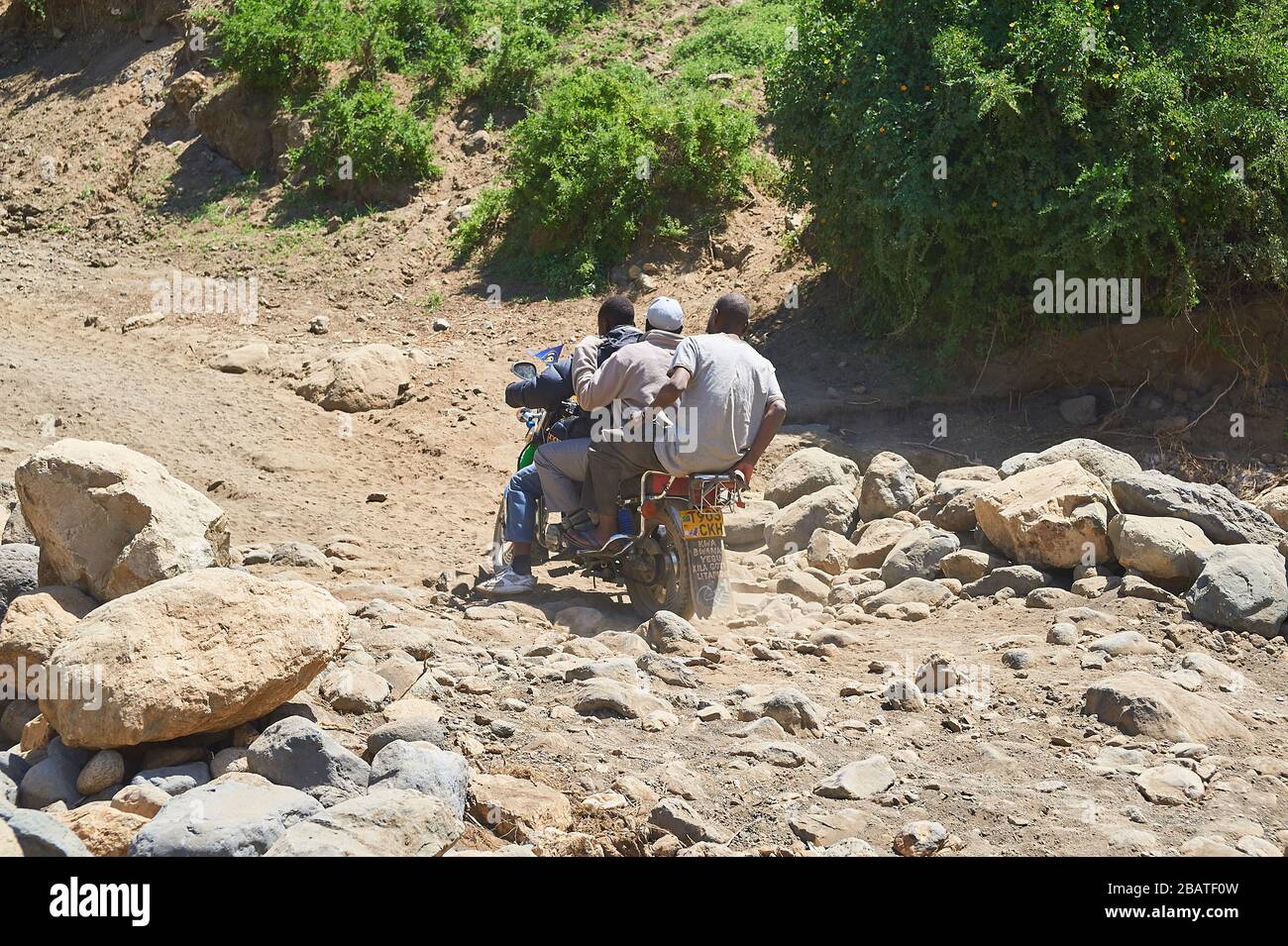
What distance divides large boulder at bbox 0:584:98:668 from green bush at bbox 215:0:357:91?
11.5 metres

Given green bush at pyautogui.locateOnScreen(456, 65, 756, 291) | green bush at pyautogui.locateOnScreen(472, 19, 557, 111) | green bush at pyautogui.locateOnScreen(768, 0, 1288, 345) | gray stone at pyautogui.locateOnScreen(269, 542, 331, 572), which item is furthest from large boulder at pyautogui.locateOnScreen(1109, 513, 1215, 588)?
green bush at pyautogui.locateOnScreen(472, 19, 557, 111)

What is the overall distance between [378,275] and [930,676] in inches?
367

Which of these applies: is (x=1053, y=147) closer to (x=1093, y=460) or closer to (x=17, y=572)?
(x=1093, y=460)

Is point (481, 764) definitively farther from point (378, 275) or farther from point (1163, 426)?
point (378, 275)

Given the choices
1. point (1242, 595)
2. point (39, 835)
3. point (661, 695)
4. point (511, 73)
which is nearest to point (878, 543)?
point (1242, 595)

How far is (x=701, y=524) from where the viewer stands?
21.4ft

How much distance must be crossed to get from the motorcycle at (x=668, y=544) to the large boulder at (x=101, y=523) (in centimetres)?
210

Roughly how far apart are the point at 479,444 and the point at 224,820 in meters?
7.20

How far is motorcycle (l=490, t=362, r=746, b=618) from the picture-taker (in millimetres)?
6484

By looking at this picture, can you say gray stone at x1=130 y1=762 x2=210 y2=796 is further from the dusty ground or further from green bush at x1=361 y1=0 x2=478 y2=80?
green bush at x1=361 y1=0 x2=478 y2=80

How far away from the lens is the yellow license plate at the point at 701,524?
21.3 feet

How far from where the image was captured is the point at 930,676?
18.3 ft

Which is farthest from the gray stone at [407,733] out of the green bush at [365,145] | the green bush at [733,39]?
the green bush at [733,39]

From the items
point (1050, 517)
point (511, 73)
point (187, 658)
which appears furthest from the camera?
point (511, 73)
